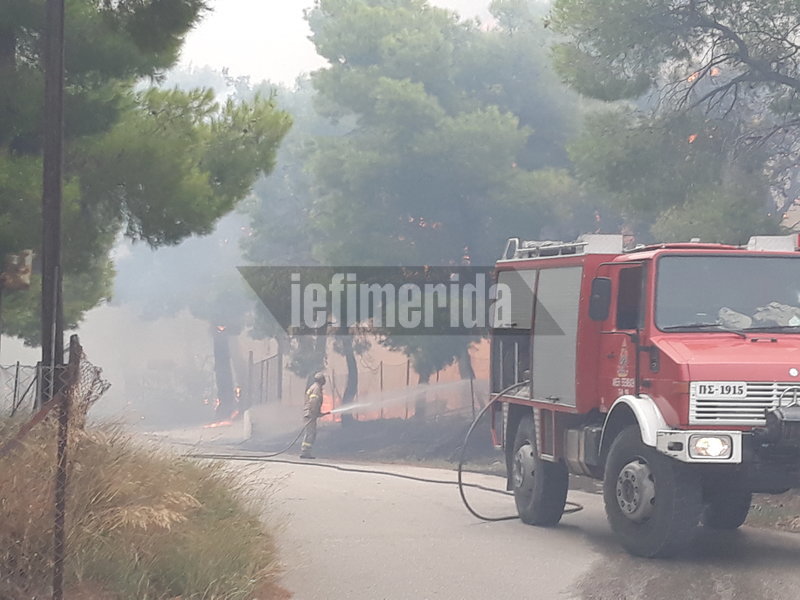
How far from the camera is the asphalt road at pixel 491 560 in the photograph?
9.30 metres

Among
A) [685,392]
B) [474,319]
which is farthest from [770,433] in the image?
[474,319]

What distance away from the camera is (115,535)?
8.09 meters

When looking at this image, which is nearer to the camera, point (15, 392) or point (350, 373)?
point (15, 392)

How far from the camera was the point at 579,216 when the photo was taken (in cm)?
3359

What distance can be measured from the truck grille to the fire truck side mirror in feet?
4.51

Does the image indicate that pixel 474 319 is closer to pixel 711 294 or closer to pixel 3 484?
pixel 711 294

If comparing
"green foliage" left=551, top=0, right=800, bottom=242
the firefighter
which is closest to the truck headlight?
"green foliage" left=551, top=0, right=800, bottom=242

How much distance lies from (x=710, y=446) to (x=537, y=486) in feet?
11.0

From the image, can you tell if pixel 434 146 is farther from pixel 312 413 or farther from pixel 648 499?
pixel 648 499

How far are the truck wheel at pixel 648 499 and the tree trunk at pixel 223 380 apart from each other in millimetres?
55047

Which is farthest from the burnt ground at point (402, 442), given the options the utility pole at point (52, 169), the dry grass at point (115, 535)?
the dry grass at point (115, 535)

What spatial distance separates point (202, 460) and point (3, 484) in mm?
5038

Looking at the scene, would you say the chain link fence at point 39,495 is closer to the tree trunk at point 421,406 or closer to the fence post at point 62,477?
the fence post at point 62,477

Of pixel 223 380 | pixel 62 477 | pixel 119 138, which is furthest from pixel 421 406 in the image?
pixel 62 477
